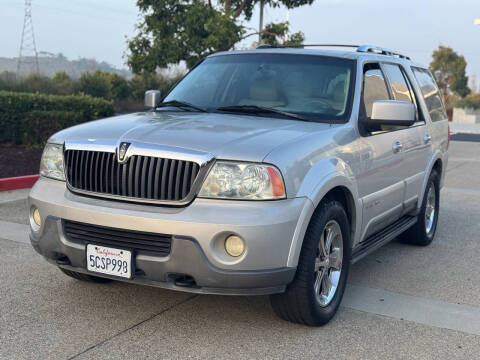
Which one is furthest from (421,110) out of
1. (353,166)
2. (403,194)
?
(353,166)

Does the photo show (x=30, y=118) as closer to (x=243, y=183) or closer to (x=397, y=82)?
(x=397, y=82)

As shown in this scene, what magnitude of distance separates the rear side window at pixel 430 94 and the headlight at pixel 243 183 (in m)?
3.29

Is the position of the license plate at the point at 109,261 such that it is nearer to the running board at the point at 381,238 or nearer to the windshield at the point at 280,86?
the windshield at the point at 280,86

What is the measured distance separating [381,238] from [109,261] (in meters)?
2.43

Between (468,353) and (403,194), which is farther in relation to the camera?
(403,194)

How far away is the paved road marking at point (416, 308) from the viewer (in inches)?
174

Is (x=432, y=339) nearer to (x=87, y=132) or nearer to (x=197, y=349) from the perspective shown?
(x=197, y=349)

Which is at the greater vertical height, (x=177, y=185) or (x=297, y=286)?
(x=177, y=185)

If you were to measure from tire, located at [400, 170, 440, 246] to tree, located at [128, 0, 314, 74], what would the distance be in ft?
48.3

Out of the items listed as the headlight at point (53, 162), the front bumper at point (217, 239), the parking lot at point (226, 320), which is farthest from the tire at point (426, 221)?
the headlight at point (53, 162)

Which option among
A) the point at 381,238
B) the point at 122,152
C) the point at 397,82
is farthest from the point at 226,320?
the point at 397,82

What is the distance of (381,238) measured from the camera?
17.5 ft

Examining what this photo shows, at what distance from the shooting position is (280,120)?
4.56 meters

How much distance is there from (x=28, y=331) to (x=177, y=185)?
4.42ft
